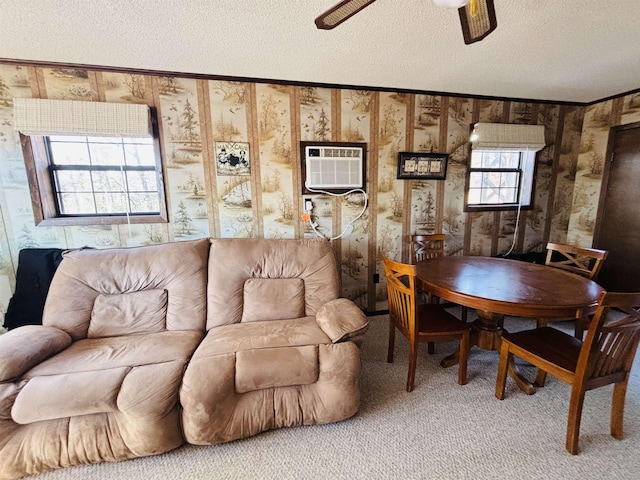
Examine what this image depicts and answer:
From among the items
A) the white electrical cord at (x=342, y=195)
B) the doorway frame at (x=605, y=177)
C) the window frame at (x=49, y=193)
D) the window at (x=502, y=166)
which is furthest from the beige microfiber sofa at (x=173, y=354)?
the doorway frame at (x=605, y=177)

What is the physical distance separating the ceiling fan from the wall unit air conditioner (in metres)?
1.32

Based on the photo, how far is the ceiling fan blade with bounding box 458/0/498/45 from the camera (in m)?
1.09

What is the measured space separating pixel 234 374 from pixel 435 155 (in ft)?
8.78

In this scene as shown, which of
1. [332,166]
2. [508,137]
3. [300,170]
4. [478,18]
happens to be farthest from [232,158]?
[508,137]

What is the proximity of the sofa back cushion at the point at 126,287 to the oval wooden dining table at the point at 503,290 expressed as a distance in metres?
1.68

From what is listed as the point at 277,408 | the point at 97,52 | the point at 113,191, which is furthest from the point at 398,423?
the point at 97,52

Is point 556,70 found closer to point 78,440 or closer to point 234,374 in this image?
point 234,374

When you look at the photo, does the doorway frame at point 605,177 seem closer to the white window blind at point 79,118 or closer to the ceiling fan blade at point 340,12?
the ceiling fan blade at point 340,12

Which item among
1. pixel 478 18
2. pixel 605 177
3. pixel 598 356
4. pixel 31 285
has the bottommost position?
pixel 598 356

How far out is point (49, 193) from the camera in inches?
85.8

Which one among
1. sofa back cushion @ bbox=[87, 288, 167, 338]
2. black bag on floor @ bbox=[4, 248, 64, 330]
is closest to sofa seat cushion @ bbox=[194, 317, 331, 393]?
sofa back cushion @ bbox=[87, 288, 167, 338]

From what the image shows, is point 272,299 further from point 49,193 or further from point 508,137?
point 508,137

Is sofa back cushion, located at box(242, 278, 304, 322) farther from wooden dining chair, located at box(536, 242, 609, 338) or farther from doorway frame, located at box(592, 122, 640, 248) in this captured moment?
doorway frame, located at box(592, 122, 640, 248)

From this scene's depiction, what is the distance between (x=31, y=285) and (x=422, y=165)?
11.7ft
